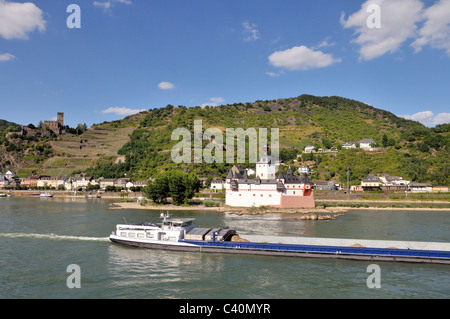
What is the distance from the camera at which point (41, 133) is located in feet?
499

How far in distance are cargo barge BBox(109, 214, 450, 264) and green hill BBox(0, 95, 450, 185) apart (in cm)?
7069

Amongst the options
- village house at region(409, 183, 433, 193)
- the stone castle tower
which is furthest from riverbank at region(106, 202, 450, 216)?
the stone castle tower

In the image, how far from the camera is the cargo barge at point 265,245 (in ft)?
76.6

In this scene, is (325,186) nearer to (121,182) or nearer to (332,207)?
(332,207)

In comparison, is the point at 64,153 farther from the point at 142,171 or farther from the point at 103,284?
the point at 103,284

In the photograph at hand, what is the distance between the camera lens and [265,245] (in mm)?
25234

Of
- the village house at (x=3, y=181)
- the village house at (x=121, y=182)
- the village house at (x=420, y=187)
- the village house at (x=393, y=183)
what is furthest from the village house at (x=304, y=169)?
the village house at (x=3, y=181)

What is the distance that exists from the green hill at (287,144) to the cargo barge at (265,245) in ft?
232

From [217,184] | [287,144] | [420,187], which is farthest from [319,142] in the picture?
[217,184]

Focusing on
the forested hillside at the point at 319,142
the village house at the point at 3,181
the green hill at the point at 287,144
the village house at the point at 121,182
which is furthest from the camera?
the village house at the point at 3,181

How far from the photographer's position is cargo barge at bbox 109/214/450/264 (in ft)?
76.6

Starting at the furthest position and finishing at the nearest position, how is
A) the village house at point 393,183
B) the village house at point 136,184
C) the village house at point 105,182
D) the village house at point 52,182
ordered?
the village house at point 52,182
the village house at point 105,182
the village house at point 136,184
the village house at point 393,183

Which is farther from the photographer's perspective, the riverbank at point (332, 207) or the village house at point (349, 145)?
the village house at point (349, 145)

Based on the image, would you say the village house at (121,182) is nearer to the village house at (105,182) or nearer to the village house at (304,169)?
the village house at (105,182)
